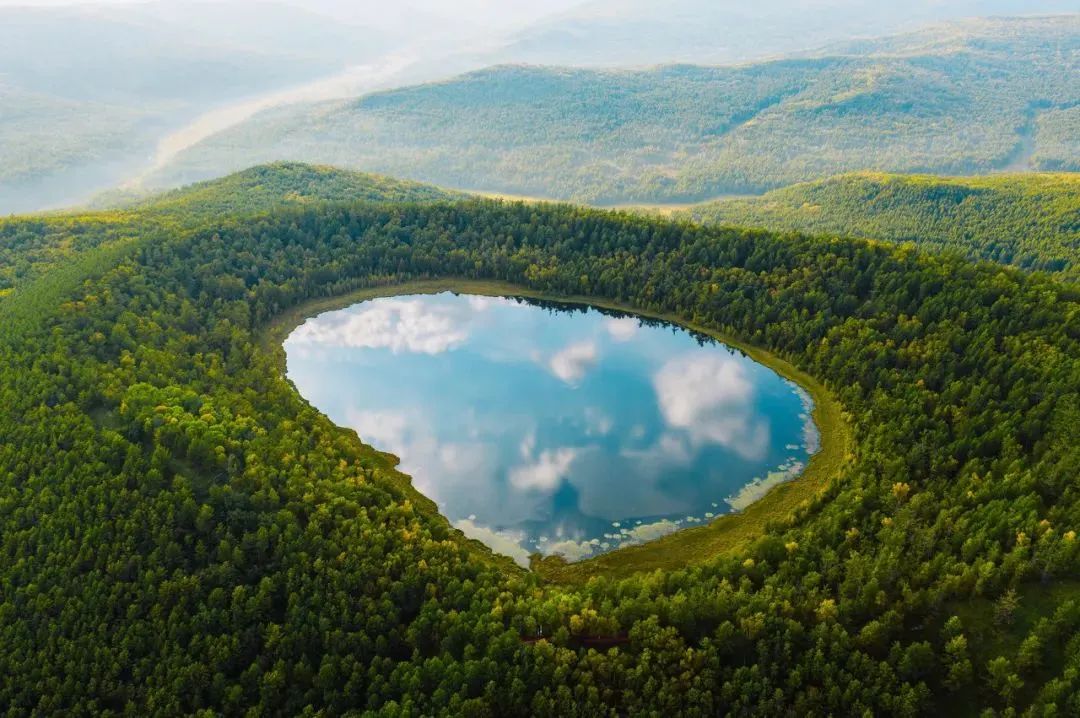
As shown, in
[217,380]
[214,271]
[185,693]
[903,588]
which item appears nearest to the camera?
[185,693]

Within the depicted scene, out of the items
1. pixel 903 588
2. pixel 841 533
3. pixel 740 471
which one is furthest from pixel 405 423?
pixel 903 588

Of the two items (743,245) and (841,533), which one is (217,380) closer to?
(841,533)

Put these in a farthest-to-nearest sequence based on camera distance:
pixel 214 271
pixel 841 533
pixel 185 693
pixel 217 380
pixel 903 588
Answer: pixel 214 271, pixel 217 380, pixel 841 533, pixel 903 588, pixel 185 693

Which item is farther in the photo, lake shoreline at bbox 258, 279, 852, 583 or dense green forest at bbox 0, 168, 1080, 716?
lake shoreline at bbox 258, 279, 852, 583

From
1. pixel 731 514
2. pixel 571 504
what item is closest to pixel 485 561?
pixel 571 504

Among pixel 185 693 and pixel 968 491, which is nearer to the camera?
pixel 185 693

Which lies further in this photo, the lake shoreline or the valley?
the lake shoreline

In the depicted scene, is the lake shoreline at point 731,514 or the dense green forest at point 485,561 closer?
the dense green forest at point 485,561

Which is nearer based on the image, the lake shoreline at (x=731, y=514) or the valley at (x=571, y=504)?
the valley at (x=571, y=504)
